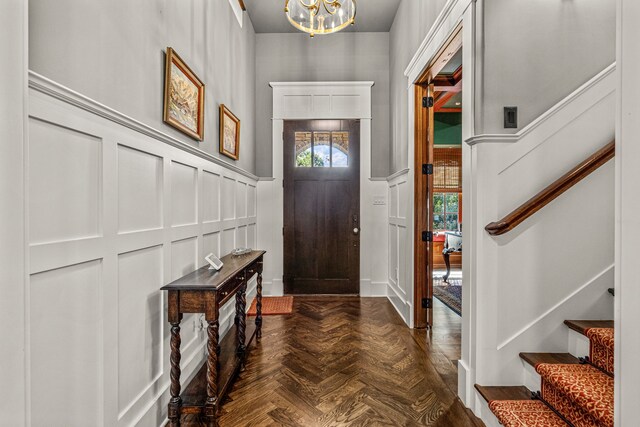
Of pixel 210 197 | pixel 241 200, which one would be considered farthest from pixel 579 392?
pixel 241 200

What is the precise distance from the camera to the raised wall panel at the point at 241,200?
3.52 meters

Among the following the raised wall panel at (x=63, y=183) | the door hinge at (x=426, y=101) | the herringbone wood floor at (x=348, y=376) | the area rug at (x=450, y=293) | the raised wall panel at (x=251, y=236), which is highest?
the door hinge at (x=426, y=101)

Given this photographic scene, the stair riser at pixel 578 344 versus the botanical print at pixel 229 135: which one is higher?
the botanical print at pixel 229 135

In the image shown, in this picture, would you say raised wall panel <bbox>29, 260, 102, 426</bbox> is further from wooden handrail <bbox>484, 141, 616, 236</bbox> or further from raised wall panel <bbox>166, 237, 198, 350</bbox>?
wooden handrail <bbox>484, 141, 616, 236</bbox>

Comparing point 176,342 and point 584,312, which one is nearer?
point 176,342

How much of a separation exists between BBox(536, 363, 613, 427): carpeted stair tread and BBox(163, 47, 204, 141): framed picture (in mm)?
2481

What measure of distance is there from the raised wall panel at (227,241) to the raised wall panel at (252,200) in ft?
2.38

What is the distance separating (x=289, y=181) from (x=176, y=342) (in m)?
2.99

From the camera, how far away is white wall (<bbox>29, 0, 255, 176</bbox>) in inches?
44.5

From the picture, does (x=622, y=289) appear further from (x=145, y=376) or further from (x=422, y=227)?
(x=422, y=227)

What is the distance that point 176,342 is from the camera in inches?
68.8

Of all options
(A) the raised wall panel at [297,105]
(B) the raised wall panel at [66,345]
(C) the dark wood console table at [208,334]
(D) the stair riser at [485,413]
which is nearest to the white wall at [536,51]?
(D) the stair riser at [485,413]

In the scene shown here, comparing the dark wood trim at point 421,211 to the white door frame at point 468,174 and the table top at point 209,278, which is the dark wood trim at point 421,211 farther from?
the table top at point 209,278

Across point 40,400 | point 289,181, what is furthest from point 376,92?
point 40,400
